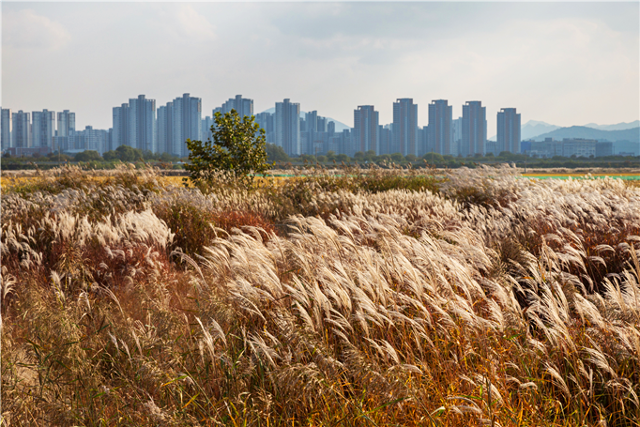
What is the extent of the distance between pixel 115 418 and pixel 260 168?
1177 cm

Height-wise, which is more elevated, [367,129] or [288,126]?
[288,126]

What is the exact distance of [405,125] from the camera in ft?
553

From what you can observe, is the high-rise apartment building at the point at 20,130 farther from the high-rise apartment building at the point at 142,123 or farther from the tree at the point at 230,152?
the tree at the point at 230,152

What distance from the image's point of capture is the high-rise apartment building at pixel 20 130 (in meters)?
153

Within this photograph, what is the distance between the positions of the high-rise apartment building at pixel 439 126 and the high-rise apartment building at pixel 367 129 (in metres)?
22.5

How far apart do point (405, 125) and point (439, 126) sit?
14475mm

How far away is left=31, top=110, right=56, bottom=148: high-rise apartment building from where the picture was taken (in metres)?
173

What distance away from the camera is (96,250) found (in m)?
5.30

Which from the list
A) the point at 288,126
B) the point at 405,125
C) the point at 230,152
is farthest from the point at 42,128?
the point at 230,152

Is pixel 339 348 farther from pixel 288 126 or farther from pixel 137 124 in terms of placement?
pixel 137 124

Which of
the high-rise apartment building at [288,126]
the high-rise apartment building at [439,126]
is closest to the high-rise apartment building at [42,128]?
the high-rise apartment building at [288,126]

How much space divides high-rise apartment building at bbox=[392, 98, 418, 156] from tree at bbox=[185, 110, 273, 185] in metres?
157

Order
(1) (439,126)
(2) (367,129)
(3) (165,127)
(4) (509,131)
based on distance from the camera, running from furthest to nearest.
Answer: (3) (165,127) → (1) (439,126) → (2) (367,129) → (4) (509,131)

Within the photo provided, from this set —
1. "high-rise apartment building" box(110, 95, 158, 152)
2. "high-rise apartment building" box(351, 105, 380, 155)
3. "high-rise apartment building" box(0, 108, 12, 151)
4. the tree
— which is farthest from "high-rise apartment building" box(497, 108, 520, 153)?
"high-rise apartment building" box(0, 108, 12, 151)
